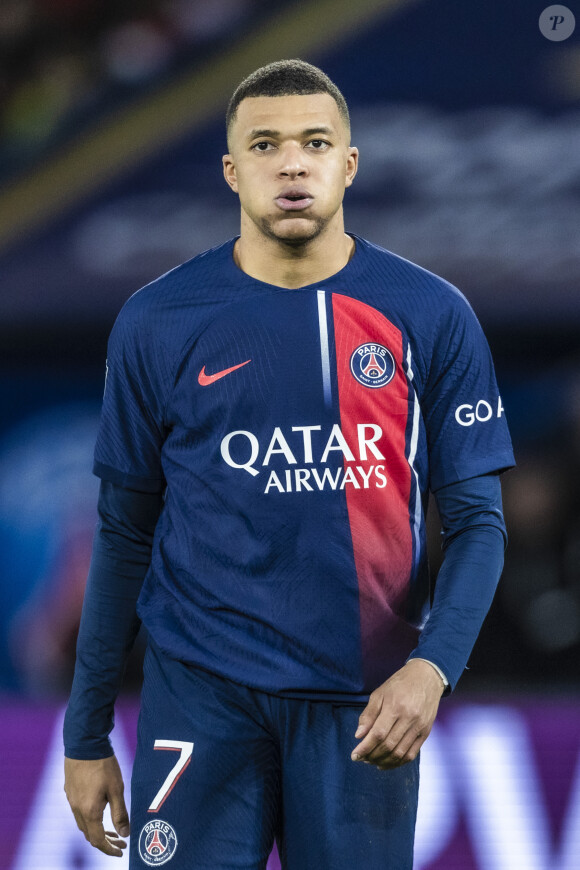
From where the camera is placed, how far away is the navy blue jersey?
Result: 5.07ft

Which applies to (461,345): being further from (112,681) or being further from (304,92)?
(112,681)

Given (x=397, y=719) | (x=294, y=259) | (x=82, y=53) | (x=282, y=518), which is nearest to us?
(x=397, y=719)

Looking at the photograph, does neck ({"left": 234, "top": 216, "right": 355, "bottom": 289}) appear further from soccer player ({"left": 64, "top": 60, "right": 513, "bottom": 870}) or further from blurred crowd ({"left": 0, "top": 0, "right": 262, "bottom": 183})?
blurred crowd ({"left": 0, "top": 0, "right": 262, "bottom": 183})

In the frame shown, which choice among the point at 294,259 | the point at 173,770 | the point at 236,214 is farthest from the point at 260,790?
the point at 236,214

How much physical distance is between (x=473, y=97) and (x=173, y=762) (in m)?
2.14

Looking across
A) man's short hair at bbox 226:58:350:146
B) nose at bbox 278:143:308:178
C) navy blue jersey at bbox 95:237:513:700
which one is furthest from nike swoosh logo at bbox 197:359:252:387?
man's short hair at bbox 226:58:350:146

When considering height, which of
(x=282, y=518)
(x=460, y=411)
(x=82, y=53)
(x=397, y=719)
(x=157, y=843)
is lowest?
(x=157, y=843)

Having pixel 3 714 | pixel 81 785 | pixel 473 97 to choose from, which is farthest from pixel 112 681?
pixel 473 97

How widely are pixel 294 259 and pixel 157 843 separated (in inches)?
31.6

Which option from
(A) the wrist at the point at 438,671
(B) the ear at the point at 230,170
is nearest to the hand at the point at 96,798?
(A) the wrist at the point at 438,671

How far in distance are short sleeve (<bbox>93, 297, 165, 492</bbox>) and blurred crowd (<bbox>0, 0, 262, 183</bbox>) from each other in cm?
166

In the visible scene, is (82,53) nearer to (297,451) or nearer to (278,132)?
(278,132)

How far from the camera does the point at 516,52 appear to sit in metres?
3.12

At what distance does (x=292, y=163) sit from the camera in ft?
5.29
